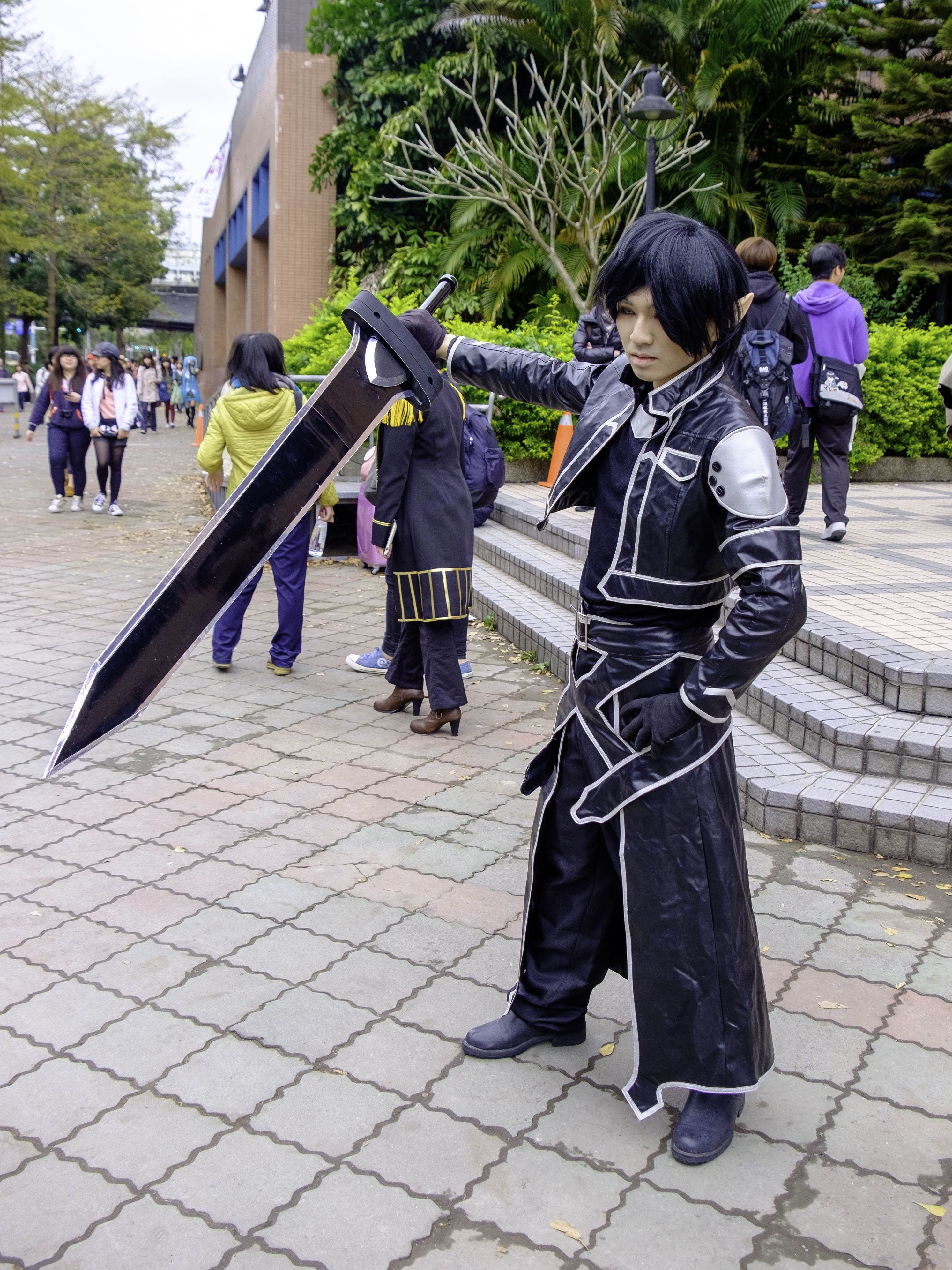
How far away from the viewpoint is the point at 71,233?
1312 inches

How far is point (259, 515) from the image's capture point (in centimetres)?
261

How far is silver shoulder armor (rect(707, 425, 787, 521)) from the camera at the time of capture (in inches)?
84.9

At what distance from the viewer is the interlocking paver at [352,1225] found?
2146 mm

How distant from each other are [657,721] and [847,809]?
211 cm

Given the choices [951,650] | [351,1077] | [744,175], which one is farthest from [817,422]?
[744,175]

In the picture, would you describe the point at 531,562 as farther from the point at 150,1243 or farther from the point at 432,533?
the point at 150,1243

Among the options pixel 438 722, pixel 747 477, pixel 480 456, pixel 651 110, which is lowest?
pixel 438 722

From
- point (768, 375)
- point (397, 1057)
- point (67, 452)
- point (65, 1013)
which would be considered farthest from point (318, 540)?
point (67, 452)

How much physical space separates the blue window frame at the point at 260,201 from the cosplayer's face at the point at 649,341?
20.2 m

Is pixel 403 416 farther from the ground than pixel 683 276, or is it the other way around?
pixel 683 276

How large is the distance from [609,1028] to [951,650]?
2689mm

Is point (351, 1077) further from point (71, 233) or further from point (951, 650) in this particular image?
point (71, 233)

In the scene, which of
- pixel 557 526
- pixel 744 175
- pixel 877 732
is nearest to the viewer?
pixel 877 732

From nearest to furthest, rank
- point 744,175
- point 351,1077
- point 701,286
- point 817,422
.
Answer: point 701,286 < point 351,1077 < point 817,422 < point 744,175
